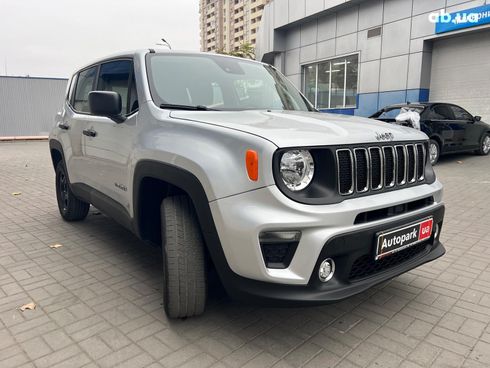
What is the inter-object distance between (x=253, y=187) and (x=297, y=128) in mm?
521

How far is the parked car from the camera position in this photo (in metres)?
9.57

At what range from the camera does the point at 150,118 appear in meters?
2.91

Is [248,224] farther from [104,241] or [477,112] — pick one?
[477,112]

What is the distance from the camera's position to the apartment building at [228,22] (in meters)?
101

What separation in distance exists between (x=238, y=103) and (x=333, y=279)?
1.63 metres

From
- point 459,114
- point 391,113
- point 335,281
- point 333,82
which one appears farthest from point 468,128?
point 335,281

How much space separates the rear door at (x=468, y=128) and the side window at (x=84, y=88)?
9115mm

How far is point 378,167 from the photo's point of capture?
249 cm

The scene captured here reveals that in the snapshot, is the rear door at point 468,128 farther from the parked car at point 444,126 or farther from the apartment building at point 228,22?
the apartment building at point 228,22

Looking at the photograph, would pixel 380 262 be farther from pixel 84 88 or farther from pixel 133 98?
pixel 84 88

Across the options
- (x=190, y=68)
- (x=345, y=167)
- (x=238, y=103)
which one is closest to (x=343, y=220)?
(x=345, y=167)

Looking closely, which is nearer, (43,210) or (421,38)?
(43,210)

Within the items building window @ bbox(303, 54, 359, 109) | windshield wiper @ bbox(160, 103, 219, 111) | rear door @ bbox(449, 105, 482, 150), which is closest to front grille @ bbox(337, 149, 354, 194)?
windshield wiper @ bbox(160, 103, 219, 111)

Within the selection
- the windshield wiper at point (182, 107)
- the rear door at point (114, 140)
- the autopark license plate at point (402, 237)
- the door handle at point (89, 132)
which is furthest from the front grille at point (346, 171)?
the door handle at point (89, 132)
